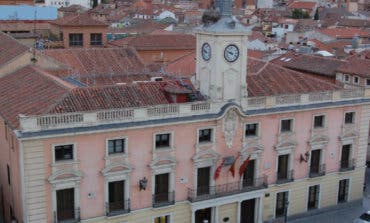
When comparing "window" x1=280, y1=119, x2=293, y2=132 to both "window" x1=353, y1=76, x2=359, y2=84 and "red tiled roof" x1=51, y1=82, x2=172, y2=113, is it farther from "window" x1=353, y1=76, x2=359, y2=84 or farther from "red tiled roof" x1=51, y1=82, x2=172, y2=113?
"window" x1=353, y1=76, x2=359, y2=84

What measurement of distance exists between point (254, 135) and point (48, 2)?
145 metres

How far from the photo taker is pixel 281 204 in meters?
41.3

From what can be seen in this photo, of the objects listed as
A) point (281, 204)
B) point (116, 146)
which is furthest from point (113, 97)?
point (281, 204)

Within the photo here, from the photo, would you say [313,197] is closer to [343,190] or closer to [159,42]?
[343,190]

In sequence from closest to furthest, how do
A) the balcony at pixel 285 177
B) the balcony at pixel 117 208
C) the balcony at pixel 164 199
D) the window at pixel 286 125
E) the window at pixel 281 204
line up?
the balcony at pixel 117 208
the balcony at pixel 164 199
the window at pixel 286 125
the balcony at pixel 285 177
the window at pixel 281 204

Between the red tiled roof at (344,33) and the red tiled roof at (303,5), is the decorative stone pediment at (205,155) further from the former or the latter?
the red tiled roof at (303,5)

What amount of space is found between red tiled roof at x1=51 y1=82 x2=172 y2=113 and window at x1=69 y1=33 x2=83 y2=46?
30.3 metres

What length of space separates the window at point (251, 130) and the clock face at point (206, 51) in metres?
5.52

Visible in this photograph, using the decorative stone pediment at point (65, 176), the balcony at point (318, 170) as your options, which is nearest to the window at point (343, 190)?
the balcony at point (318, 170)

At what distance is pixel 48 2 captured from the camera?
6718 inches

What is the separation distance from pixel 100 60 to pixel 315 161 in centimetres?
2271

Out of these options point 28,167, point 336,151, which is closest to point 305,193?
point 336,151

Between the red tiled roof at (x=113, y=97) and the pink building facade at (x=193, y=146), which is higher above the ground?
the red tiled roof at (x=113, y=97)

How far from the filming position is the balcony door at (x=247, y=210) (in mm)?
40062
